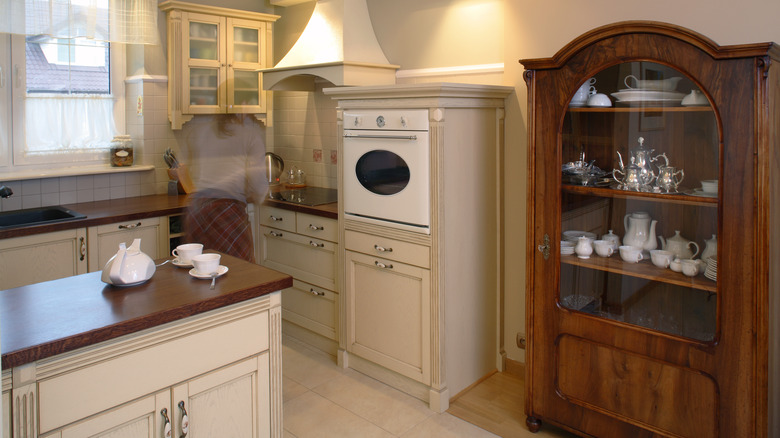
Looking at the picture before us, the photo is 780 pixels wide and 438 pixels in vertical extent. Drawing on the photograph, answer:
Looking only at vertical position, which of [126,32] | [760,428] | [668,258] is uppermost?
[126,32]

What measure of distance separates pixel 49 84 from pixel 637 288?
3.70m

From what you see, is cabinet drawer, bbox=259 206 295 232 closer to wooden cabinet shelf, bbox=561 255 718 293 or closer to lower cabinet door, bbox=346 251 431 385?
lower cabinet door, bbox=346 251 431 385

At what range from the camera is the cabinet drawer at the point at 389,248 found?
3070 millimetres

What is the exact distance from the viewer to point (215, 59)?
168 inches

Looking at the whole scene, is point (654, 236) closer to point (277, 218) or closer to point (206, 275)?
point (206, 275)

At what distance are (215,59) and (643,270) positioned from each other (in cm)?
322

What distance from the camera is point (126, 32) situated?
3910 millimetres

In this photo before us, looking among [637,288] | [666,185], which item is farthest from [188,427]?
[666,185]

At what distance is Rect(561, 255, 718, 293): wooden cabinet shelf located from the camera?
7.47 feet

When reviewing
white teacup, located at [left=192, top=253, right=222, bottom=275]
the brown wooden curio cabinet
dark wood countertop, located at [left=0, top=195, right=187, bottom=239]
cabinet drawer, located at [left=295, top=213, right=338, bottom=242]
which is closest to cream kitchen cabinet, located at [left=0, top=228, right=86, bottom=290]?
dark wood countertop, located at [left=0, top=195, right=187, bottom=239]

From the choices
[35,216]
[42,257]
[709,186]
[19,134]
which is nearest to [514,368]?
[709,186]

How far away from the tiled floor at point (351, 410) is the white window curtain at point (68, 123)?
2.07 meters

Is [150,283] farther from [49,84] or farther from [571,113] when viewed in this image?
[49,84]

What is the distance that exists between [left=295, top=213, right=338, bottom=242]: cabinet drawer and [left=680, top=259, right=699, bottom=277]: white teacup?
76.0 inches
